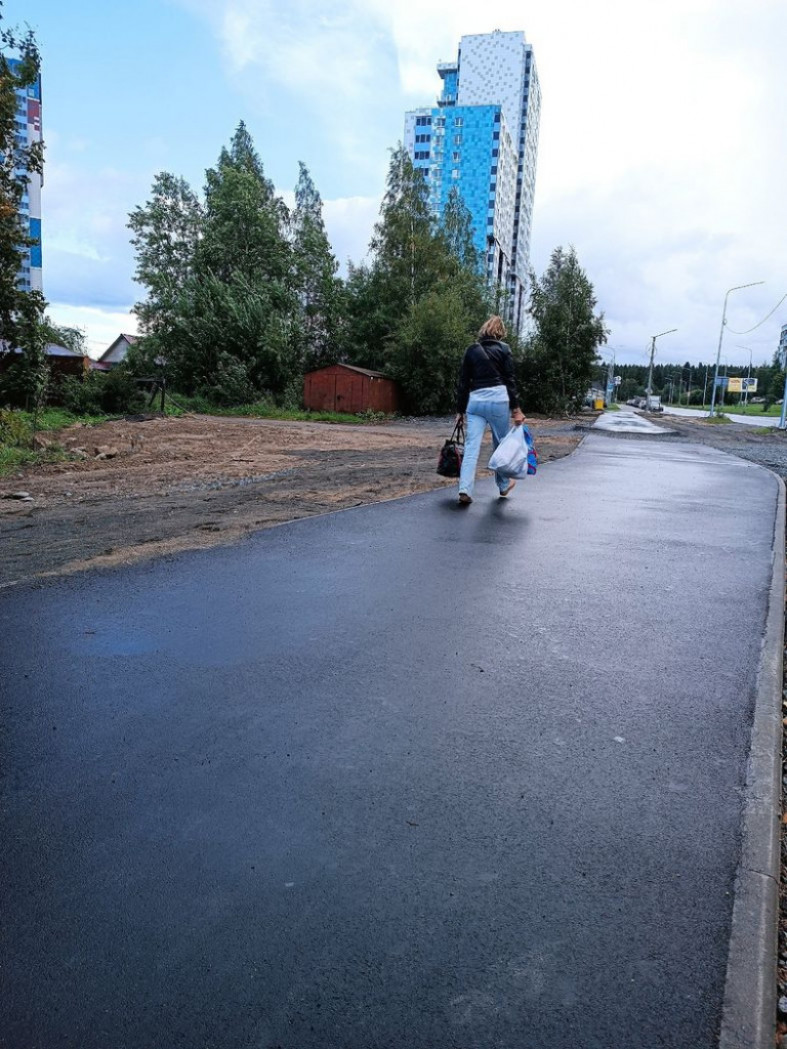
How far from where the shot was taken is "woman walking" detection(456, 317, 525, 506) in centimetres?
806

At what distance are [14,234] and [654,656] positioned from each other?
14.3 metres

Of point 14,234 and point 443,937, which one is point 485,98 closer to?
point 14,234

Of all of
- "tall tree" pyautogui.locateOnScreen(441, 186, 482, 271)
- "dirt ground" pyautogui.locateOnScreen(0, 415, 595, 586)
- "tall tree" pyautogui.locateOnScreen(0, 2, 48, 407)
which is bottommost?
"dirt ground" pyautogui.locateOnScreen(0, 415, 595, 586)

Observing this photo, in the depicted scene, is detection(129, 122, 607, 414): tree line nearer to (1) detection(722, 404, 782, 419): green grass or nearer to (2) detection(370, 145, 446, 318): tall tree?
(2) detection(370, 145, 446, 318): tall tree

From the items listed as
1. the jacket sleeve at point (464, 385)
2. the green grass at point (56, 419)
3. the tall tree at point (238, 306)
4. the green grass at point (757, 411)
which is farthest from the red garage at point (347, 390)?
the green grass at point (757, 411)

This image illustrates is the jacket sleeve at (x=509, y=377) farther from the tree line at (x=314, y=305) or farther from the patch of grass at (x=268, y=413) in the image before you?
the tree line at (x=314, y=305)

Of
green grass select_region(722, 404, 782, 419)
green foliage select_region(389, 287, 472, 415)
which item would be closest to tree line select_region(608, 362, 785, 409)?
green grass select_region(722, 404, 782, 419)

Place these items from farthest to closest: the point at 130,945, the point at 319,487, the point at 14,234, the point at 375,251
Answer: the point at 375,251
the point at 14,234
the point at 319,487
the point at 130,945

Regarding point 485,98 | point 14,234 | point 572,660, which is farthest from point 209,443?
point 485,98

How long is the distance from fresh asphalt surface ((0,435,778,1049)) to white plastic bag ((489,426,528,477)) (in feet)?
11.0

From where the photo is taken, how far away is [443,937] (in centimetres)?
187

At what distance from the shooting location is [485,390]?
8094mm

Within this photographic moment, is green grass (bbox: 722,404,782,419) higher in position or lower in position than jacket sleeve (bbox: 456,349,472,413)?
lower

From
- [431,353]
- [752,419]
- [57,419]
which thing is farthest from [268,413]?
[752,419]
